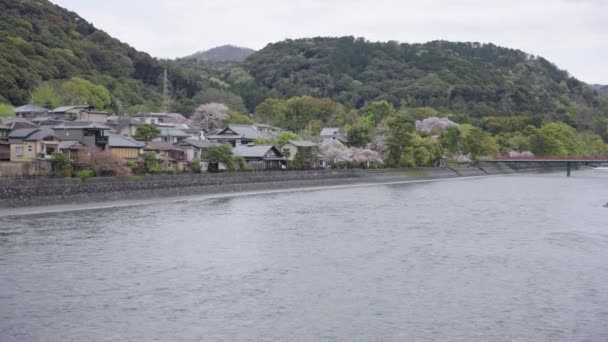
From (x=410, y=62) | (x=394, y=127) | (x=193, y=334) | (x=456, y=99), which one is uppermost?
(x=410, y=62)

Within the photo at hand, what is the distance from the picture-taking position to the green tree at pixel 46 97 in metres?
46.2

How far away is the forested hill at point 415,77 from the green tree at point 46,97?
53871 mm

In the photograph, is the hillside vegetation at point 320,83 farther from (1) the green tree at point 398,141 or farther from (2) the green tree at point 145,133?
(2) the green tree at point 145,133

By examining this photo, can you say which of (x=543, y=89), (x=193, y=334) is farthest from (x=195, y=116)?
(x=543, y=89)

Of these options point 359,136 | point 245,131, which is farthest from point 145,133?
point 359,136

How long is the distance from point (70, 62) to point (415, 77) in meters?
68.1

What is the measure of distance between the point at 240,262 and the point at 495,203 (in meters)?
18.3

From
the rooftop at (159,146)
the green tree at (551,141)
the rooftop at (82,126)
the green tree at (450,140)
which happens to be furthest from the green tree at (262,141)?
the green tree at (551,141)

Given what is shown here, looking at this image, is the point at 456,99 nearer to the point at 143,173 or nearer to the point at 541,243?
the point at 143,173

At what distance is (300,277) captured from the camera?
12.9m

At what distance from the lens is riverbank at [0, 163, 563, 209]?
2266cm

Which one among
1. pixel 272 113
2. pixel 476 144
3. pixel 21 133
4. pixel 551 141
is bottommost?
pixel 21 133

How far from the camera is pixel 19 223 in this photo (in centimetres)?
1959

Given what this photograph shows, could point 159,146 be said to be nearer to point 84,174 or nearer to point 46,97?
point 84,174
